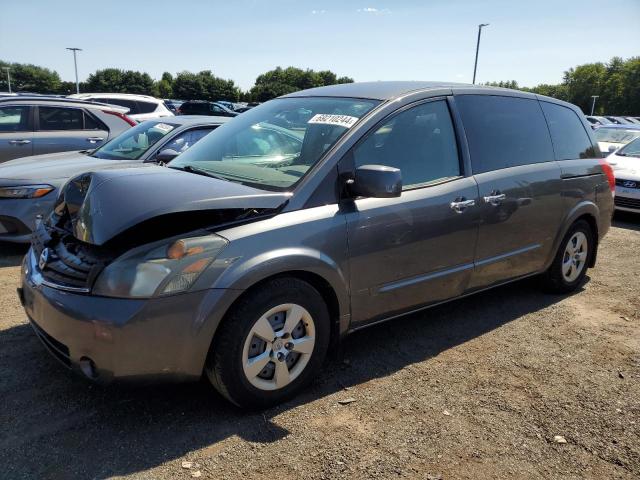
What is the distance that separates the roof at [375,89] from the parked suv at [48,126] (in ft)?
15.6

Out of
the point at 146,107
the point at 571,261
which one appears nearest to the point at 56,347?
the point at 571,261

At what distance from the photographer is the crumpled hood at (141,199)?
2.51 m

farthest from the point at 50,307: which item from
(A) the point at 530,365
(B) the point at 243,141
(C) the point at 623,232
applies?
(C) the point at 623,232

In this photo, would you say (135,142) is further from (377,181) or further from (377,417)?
(377,417)

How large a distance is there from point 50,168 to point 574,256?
17.3ft

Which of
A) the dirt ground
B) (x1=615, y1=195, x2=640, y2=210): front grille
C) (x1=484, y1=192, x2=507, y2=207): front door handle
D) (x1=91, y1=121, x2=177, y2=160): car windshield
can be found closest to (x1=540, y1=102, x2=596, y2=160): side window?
(x1=484, y1=192, x2=507, y2=207): front door handle

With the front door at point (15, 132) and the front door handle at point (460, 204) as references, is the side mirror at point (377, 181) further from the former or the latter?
the front door at point (15, 132)

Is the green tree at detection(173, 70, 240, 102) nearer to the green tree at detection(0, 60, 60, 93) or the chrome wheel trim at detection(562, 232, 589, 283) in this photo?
the green tree at detection(0, 60, 60, 93)

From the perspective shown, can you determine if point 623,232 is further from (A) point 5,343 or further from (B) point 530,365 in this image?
(A) point 5,343

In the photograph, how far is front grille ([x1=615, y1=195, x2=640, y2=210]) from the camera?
821cm

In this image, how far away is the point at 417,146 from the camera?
3.45 meters

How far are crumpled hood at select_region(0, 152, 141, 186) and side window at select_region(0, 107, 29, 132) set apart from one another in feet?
6.00

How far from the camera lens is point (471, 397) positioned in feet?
9.96

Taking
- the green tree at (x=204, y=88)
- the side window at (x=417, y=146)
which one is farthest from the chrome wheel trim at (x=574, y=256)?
the green tree at (x=204, y=88)
